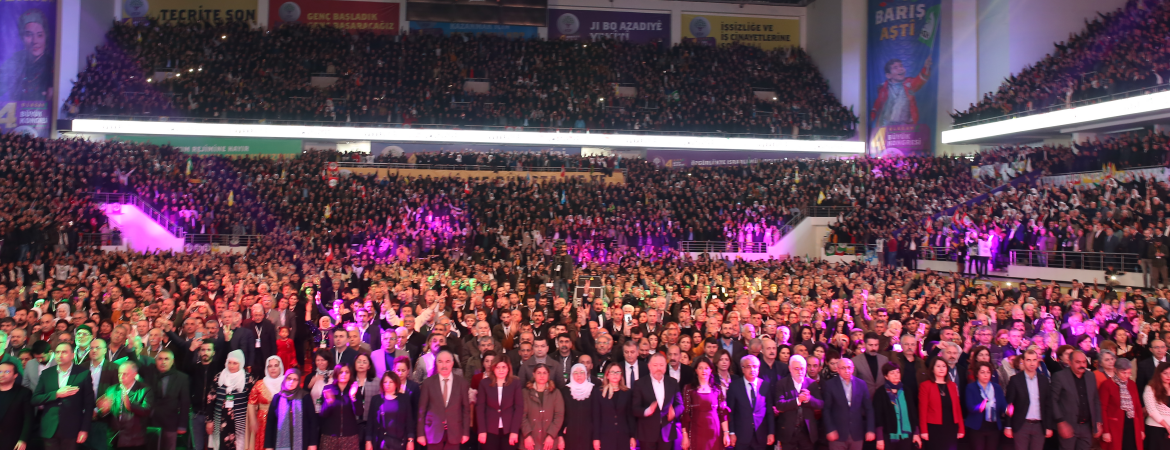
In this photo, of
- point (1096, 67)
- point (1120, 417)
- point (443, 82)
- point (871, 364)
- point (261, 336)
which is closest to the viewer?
point (1120, 417)

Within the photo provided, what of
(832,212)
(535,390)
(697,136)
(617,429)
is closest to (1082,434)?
(617,429)

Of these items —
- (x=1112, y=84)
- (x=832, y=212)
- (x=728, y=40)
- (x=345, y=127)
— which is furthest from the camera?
(x=728, y=40)

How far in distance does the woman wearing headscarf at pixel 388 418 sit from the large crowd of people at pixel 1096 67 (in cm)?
2399

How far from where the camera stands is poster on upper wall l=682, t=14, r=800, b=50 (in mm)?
39094

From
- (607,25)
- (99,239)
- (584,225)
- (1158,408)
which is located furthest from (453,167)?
(1158,408)

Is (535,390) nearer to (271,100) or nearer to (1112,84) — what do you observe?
(1112,84)

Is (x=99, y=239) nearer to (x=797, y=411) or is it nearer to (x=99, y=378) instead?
(x=99, y=378)

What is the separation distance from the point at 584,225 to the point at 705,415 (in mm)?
17754

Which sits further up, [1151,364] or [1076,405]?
[1151,364]

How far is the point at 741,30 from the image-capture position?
39406 mm

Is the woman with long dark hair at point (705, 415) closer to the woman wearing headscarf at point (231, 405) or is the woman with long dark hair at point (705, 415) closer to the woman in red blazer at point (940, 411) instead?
the woman in red blazer at point (940, 411)

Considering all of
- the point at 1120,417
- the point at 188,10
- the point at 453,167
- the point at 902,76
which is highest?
the point at 188,10

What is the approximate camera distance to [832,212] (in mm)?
26859

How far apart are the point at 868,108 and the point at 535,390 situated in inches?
1267
